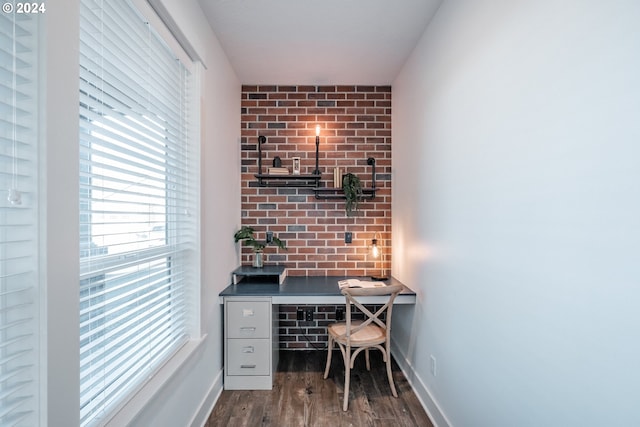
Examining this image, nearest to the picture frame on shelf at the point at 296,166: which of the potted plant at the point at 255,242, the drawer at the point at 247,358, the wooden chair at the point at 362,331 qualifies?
the potted plant at the point at 255,242

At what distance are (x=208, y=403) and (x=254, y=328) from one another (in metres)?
0.55

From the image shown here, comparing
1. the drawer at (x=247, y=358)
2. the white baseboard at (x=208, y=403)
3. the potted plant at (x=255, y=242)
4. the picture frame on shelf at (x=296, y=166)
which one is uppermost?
the picture frame on shelf at (x=296, y=166)

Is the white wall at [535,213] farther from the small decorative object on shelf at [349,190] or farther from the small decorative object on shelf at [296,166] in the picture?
the small decorative object on shelf at [296,166]

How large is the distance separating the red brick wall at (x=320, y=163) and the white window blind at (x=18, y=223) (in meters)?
2.23

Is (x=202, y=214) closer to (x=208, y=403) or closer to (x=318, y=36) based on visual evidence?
(x=208, y=403)

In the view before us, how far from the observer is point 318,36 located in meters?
2.23

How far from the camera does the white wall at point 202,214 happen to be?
843 mm

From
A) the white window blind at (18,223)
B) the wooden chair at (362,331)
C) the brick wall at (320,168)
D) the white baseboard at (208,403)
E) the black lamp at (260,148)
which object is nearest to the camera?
the white window blind at (18,223)

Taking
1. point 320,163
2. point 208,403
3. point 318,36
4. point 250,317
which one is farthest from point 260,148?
point 208,403

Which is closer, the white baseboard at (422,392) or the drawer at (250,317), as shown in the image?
the white baseboard at (422,392)

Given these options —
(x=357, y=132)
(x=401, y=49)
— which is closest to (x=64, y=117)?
(x=401, y=49)

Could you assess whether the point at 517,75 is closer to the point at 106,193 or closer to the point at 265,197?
the point at 106,193

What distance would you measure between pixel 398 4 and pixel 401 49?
546 millimetres

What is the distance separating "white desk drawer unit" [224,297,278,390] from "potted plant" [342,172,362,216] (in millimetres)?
1156
